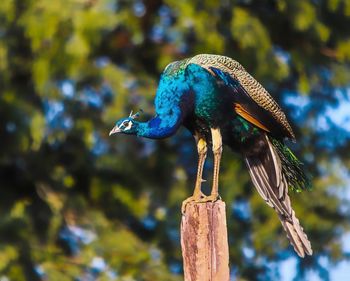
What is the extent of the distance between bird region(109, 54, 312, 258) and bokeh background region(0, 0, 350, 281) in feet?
12.3

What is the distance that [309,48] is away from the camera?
33.3ft

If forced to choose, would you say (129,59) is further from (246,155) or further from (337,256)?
(246,155)

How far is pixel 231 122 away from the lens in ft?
17.5

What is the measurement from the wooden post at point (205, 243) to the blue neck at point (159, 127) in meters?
0.73

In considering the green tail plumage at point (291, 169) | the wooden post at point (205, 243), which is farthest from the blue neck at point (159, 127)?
the wooden post at point (205, 243)

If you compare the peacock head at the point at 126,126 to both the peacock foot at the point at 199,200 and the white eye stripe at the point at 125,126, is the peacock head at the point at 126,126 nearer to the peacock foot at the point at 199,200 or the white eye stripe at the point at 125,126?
the white eye stripe at the point at 125,126

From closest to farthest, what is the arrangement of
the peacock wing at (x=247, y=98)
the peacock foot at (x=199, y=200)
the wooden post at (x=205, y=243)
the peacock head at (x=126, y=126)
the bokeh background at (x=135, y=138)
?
the wooden post at (x=205, y=243) < the peacock foot at (x=199, y=200) < the peacock head at (x=126, y=126) < the peacock wing at (x=247, y=98) < the bokeh background at (x=135, y=138)

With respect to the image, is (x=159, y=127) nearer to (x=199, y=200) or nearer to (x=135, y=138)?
A: (x=199, y=200)

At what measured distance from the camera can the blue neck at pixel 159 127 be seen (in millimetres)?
5113

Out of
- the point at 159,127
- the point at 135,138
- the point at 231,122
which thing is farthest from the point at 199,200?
the point at 135,138

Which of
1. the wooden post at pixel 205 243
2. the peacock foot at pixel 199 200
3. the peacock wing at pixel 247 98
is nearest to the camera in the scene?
the wooden post at pixel 205 243

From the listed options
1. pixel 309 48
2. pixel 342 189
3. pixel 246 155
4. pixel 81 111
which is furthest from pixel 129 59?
pixel 246 155

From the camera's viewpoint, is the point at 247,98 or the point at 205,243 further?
the point at 247,98

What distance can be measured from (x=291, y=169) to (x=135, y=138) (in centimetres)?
483
